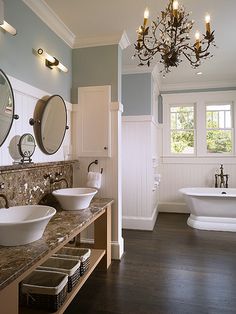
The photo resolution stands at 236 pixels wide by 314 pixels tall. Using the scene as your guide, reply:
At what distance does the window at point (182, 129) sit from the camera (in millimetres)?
5336

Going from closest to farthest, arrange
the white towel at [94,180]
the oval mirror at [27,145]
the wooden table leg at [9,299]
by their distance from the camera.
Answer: the wooden table leg at [9,299] < the oval mirror at [27,145] < the white towel at [94,180]

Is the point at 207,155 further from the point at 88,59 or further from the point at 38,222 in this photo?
the point at 38,222

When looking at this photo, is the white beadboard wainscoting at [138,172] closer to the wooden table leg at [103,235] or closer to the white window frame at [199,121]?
the white window frame at [199,121]

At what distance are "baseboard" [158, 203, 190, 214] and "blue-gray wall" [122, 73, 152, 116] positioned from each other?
7.21 feet

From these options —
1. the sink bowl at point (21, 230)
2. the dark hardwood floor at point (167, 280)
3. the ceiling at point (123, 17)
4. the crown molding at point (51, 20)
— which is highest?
the ceiling at point (123, 17)

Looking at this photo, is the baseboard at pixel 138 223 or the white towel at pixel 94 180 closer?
the white towel at pixel 94 180

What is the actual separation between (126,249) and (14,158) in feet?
6.62

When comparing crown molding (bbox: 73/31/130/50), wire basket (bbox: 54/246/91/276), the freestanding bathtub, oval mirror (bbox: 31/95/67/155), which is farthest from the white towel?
the freestanding bathtub

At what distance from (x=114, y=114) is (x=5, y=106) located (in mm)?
1395

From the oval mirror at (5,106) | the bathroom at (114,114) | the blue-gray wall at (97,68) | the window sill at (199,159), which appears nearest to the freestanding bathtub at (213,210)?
the bathroom at (114,114)

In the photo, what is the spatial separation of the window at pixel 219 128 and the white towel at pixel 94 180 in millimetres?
3175

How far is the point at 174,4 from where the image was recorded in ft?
5.62

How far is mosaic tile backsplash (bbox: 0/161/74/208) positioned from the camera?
1.87 m

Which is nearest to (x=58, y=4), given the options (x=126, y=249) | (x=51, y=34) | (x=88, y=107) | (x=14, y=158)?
(x=51, y=34)
